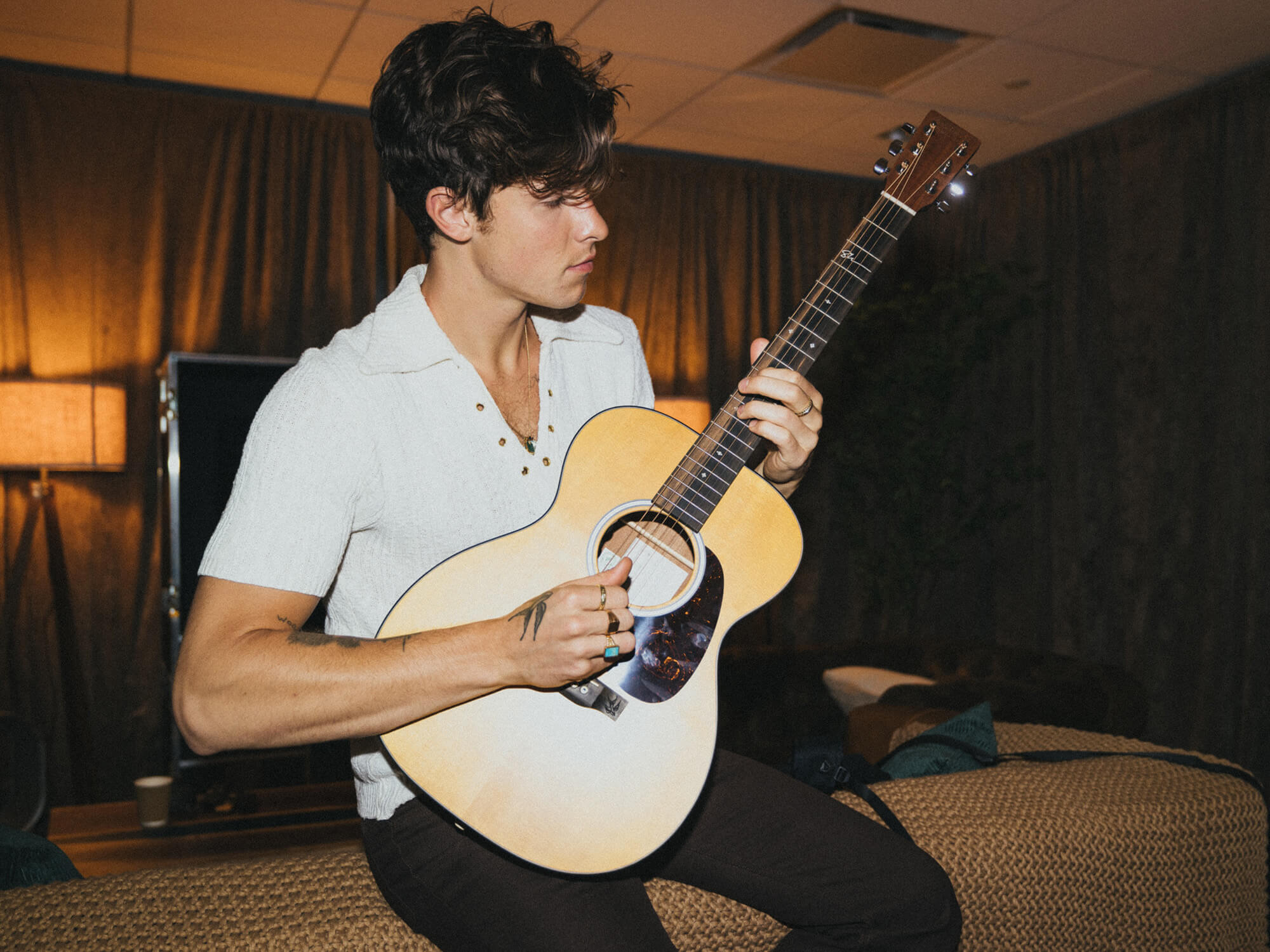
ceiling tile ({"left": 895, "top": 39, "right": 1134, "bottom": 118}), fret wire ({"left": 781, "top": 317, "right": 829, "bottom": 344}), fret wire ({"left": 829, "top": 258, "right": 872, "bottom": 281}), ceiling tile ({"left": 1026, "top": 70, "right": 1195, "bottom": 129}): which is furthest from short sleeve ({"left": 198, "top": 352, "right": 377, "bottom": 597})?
ceiling tile ({"left": 1026, "top": 70, "right": 1195, "bottom": 129})

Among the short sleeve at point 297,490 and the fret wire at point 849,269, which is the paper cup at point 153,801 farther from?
the fret wire at point 849,269

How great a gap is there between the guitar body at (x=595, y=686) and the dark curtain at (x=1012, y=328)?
10.1 ft

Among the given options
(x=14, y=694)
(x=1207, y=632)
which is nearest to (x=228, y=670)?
(x=14, y=694)

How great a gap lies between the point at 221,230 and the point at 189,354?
2.91 feet

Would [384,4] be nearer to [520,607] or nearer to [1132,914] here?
[520,607]

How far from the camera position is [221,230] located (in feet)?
13.3

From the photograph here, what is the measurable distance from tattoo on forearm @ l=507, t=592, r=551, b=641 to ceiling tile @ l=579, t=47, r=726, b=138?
114 inches

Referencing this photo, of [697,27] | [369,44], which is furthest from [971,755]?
[369,44]

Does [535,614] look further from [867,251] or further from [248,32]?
[248,32]

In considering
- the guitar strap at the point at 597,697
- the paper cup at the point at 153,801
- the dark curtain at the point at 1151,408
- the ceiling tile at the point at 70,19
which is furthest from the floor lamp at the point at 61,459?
the dark curtain at the point at 1151,408

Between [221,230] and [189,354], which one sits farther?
[221,230]

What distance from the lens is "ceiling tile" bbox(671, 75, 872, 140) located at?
4.03 metres

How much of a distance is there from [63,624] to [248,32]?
241cm

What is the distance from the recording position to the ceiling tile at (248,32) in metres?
3.27
